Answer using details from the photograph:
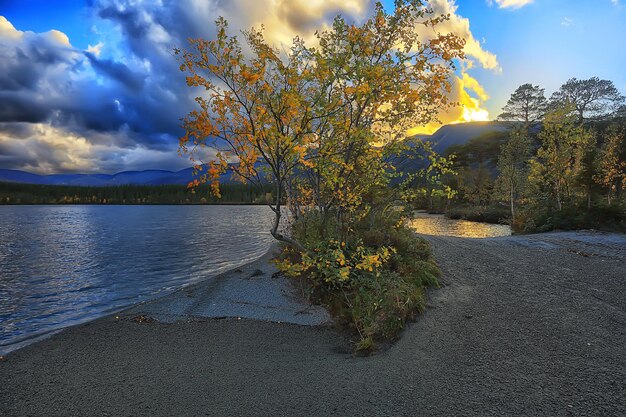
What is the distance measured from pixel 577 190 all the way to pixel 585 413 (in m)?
28.1

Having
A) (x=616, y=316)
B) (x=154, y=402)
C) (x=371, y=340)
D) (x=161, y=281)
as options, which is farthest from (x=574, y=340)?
(x=161, y=281)

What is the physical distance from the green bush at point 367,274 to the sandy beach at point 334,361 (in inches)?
17.6

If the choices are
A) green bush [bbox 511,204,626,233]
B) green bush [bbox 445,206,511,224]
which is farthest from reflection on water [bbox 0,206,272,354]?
green bush [bbox 445,206,511,224]

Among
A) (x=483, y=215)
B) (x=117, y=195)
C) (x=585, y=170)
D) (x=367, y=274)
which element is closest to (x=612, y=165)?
(x=585, y=170)

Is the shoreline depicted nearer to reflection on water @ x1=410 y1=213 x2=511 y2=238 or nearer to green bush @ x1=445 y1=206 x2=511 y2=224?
reflection on water @ x1=410 y1=213 x2=511 y2=238

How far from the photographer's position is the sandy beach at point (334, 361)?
185 inches

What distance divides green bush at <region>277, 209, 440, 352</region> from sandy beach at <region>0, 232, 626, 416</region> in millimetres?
446

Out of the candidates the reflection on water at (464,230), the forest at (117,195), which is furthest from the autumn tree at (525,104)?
the forest at (117,195)

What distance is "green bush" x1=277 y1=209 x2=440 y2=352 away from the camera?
728 centimetres

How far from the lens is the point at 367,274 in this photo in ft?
28.0

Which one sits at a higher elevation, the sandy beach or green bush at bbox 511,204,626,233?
green bush at bbox 511,204,626,233

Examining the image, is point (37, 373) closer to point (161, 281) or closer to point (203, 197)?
point (161, 281)

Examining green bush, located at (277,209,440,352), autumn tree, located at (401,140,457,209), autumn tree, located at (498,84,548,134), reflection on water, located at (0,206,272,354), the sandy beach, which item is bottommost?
reflection on water, located at (0,206,272,354)

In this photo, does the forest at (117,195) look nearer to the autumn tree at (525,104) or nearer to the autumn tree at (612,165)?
the autumn tree at (525,104)
